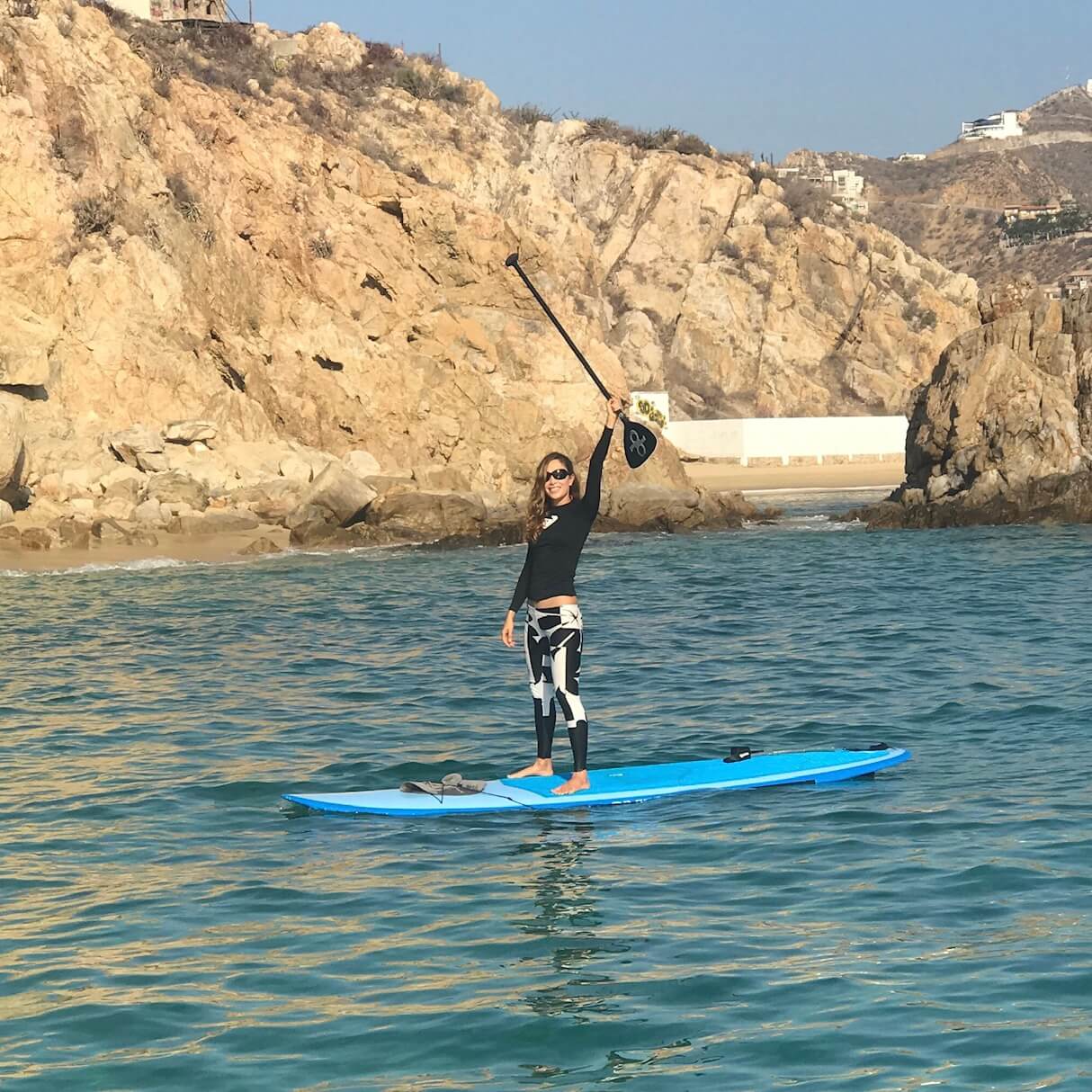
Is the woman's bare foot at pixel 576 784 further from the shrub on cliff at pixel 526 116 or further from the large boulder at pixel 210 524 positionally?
the shrub on cliff at pixel 526 116

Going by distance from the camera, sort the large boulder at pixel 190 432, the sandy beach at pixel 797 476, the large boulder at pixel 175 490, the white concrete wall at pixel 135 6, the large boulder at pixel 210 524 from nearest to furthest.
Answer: the large boulder at pixel 210 524 → the large boulder at pixel 175 490 → the large boulder at pixel 190 432 → the sandy beach at pixel 797 476 → the white concrete wall at pixel 135 6

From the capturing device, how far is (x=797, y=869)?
25.6 ft

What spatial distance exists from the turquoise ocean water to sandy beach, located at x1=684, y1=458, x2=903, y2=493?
110 ft

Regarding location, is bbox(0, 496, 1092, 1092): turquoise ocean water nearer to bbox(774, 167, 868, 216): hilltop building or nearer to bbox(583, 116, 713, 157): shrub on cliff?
bbox(583, 116, 713, 157): shrub on cliff

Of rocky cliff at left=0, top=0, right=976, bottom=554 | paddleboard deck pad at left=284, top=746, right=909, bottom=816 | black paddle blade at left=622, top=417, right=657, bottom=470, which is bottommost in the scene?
paddleboard deck pad at left=284, top=746, right=909, bottom=816

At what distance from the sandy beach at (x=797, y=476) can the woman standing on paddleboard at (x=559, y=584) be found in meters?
38.4

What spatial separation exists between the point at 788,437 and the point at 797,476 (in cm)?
432

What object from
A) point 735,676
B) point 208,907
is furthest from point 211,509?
point 208,907

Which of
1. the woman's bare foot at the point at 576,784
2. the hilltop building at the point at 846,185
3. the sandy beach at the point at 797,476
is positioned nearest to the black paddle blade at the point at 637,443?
the woman's bare foot at the point at 576,784

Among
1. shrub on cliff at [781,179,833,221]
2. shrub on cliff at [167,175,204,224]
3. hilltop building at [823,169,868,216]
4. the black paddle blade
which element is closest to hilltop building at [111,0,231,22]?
shrub on cliff at [167,175,204,224]

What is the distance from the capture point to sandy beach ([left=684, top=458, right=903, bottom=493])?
165 feet

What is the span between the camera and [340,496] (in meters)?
32.8

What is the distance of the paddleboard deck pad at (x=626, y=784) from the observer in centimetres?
926

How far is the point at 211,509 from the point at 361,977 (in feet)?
86.9
